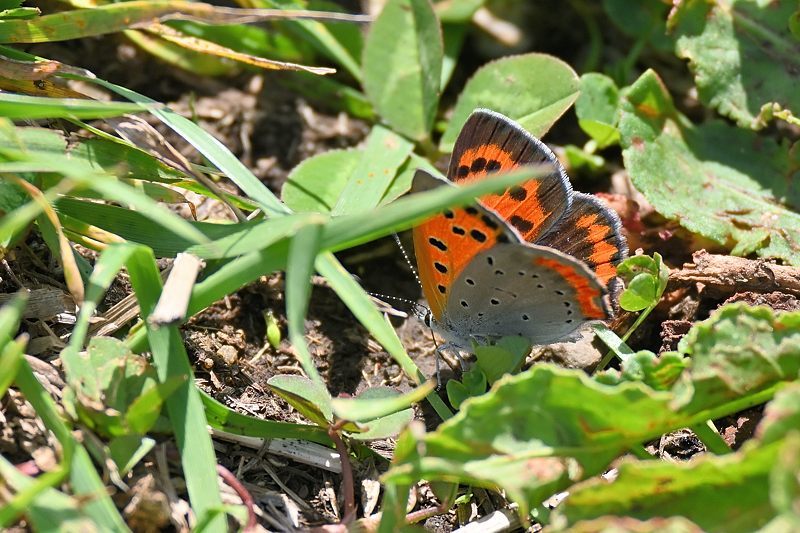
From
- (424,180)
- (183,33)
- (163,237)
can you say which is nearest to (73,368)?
(163,237)

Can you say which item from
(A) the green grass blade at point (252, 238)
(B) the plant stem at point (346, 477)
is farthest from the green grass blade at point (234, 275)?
(B) the plant stem at point (346, 477)

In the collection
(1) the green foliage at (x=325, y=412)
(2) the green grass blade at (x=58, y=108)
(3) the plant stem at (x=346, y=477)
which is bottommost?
(3) the plant stem at (x=346, y=477)

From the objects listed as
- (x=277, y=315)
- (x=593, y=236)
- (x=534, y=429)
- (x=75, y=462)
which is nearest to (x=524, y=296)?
(x=593, y=236)

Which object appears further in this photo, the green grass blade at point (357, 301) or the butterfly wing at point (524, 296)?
the butterfly wing at point (524, 296)

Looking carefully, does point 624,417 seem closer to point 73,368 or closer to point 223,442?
point 223,442

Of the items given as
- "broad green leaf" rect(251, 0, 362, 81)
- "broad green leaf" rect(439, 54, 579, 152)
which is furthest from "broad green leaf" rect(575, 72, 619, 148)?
"broad green leaf" rect(251, 0, 362, 81)

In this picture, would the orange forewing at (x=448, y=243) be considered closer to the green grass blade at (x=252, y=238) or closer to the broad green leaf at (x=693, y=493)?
the green grass blade at (x=252, y=238)

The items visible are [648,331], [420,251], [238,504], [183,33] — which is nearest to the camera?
[238,504]

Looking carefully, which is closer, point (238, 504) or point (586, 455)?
point (586, 455)
